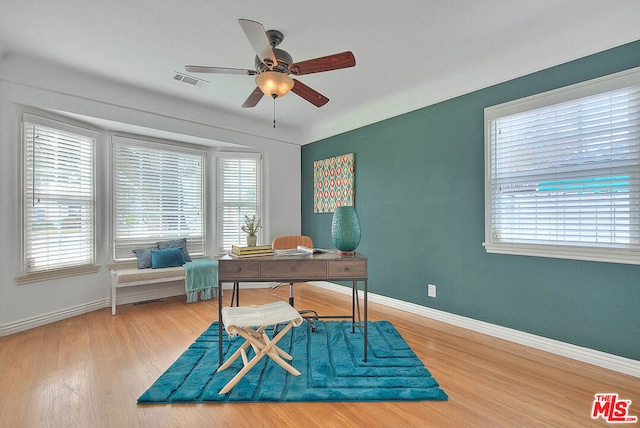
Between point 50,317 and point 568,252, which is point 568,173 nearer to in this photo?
point 568,252

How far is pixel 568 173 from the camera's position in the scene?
2396mm

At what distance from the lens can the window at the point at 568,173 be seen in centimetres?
213

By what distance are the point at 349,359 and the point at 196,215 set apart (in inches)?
135

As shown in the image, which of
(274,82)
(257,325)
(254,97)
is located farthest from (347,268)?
(254,97)

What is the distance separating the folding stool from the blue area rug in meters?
0.08

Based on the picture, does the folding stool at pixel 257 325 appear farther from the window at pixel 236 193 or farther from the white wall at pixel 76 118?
the window at pixel 236 193

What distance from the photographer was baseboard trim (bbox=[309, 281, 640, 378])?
2.14m

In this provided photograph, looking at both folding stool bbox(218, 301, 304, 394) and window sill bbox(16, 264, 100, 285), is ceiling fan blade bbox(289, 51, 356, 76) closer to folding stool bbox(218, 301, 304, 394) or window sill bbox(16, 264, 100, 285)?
folding stool bbox(218, 301, 304, 394)

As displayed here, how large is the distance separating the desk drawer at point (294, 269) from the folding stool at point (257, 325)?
0.82 feet

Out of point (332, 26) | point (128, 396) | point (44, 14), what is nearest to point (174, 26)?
point (44, 14)

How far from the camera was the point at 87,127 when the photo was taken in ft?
11.9

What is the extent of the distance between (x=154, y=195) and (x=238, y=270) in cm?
281

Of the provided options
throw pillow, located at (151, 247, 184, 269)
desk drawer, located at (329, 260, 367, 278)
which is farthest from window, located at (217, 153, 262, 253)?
desk drawer, located at (329, 260, 367, 278)

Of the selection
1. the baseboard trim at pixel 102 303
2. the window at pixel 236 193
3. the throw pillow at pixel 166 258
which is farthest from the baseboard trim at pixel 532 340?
the throw pillow at pixel 166 258
